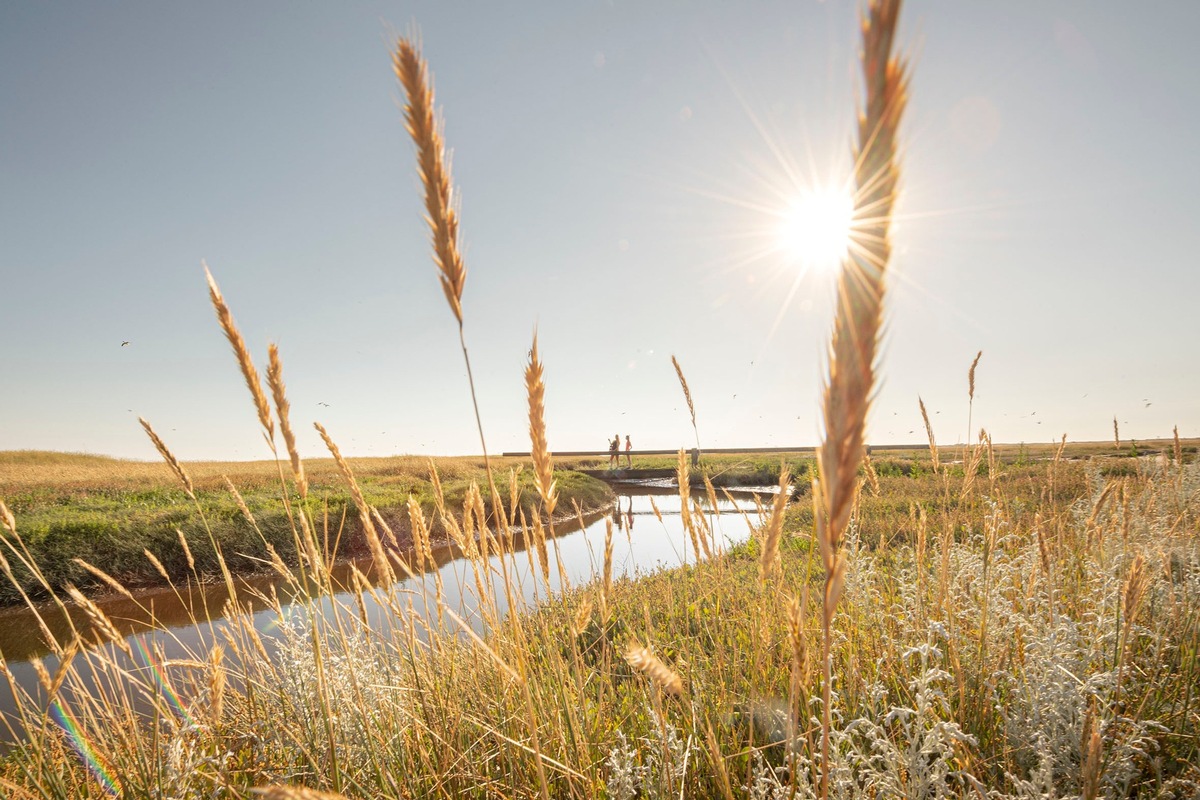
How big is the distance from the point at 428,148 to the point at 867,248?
3.14 ft

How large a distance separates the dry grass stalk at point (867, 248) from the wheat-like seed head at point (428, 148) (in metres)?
0.87

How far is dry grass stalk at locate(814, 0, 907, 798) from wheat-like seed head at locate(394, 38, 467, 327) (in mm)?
866

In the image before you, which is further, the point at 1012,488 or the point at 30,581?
the point at 1012,488

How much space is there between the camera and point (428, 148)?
3.81ft

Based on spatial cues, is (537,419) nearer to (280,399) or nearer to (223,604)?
(280,399)

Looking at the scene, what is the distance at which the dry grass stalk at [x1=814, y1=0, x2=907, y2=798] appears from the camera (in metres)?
0.61

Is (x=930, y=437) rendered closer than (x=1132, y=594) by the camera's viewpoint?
No

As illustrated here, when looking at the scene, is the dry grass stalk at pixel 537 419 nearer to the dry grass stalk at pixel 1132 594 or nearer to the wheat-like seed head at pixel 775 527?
the wheat-like seed head at pixel 775 527

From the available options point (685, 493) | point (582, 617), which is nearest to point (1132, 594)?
point (685, 493)

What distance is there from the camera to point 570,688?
9.23 feet

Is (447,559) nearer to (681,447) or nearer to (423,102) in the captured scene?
(681,447)

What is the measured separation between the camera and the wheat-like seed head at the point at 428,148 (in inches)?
46.0

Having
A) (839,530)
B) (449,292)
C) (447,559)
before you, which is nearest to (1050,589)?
(839,530)

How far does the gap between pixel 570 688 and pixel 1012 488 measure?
14.1m
